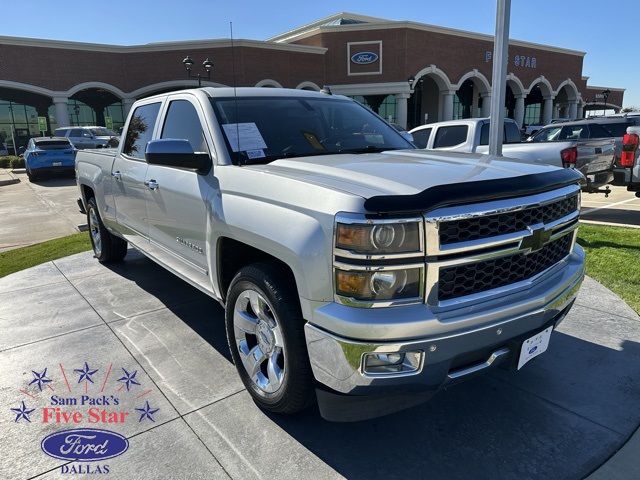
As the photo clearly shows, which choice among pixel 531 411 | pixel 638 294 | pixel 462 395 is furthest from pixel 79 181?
pixel 638 294

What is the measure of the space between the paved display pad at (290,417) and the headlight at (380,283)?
0.99 meters

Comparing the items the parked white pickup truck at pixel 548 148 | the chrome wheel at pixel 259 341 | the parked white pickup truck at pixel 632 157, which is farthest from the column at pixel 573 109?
the chrome wheel at pixel 259 341

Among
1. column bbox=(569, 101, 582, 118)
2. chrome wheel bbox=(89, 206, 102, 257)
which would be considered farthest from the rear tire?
column bbox=(569, 101, 582, 118)

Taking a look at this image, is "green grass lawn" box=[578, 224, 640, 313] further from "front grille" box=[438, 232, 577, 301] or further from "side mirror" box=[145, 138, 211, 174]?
"side mirror" box=[145, 138, 211, 174]

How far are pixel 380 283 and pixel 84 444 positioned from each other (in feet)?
6.49

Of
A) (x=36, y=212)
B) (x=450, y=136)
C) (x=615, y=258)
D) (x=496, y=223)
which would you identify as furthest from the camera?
(x=36, y=212)

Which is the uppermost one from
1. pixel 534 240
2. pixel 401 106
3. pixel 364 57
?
pixel 364 57

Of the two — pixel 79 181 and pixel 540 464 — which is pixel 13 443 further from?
pixel 79 181

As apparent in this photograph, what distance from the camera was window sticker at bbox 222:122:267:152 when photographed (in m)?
3.27

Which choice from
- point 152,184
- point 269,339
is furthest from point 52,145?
point 269,339

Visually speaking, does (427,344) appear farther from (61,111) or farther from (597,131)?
(61,111)

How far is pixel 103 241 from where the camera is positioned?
20.4ft

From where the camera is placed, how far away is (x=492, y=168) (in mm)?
2719

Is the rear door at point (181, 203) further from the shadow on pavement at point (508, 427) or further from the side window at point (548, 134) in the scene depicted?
the side window at point (548, 134)
